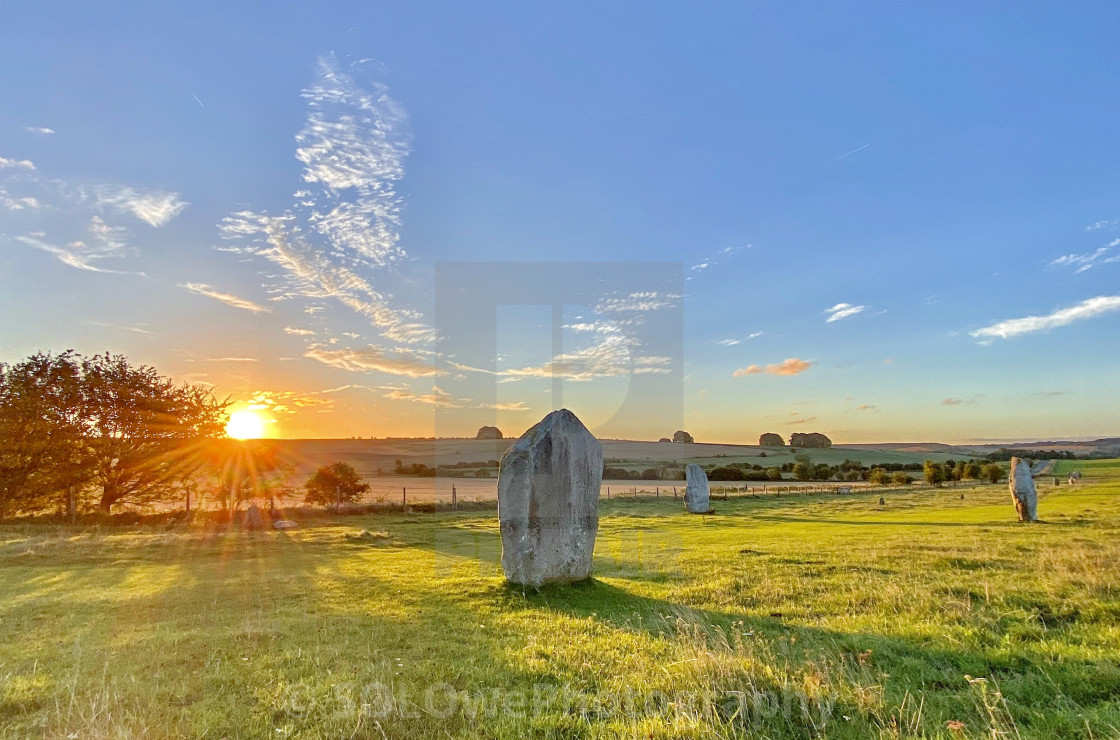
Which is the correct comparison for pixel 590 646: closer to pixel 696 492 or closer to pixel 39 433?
pixel 696 492

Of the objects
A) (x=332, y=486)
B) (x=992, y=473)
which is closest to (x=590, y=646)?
(x=332, y=486)

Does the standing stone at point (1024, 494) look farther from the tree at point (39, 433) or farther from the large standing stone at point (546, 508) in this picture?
the tree at point (39, 433)

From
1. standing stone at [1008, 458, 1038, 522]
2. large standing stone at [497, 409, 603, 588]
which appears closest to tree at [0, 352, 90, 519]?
large standing stone at [497, 409, 603, 588]

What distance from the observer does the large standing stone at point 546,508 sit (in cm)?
1369

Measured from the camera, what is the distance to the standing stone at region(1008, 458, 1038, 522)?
26.1 metres

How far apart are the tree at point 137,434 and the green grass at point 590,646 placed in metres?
19.1

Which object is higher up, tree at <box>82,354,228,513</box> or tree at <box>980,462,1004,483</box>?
tree at <box>82,354,228,513</box>

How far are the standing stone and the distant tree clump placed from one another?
119488 mm

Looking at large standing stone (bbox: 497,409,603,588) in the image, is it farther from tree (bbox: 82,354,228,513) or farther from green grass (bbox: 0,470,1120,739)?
tree (bbox: 82,354,228,513)

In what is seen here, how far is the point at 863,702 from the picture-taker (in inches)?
227

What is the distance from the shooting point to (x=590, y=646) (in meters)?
8.58

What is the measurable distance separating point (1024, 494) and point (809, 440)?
124m

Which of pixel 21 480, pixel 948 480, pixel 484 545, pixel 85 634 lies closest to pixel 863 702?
pixel 85 634

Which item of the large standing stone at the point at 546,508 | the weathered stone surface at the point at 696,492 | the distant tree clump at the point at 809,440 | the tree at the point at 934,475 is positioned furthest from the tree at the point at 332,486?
the distant tree clump at the point at 809,440
